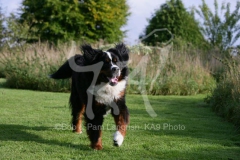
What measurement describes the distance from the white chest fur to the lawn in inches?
24.9

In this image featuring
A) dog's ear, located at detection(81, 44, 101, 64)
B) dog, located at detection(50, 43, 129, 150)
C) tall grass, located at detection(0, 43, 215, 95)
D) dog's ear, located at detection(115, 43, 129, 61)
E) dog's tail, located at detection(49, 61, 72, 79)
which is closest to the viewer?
dog, located at detection(50, 43, 129, 150)

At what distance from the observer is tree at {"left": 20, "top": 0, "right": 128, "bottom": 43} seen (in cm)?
2438

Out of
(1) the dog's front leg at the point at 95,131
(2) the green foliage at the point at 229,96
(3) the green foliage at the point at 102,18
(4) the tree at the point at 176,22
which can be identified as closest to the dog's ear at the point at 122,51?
(1) the dog's front leg at the point at 95,131

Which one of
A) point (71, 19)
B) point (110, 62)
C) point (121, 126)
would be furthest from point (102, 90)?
point (71, 19)

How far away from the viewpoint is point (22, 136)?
17.4ft

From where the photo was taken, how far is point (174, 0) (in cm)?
2662

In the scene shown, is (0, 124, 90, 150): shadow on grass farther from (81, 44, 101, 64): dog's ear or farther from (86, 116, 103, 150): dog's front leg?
(81, 44, 101, 64): dog's ear

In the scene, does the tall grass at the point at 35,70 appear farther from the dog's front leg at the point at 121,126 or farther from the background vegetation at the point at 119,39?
the dog's front leg at the point at 121,126

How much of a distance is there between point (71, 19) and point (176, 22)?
7.59 meters

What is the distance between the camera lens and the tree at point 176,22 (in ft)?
84.0

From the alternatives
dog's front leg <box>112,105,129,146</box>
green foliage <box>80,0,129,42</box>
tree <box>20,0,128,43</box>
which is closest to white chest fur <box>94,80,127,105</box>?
dog's front leg <box>112,105,129,146</box>

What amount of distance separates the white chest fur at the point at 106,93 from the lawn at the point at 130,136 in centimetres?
63

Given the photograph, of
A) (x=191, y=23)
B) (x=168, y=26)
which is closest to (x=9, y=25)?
(x=168, y=26)

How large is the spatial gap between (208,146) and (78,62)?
2.40 meters
